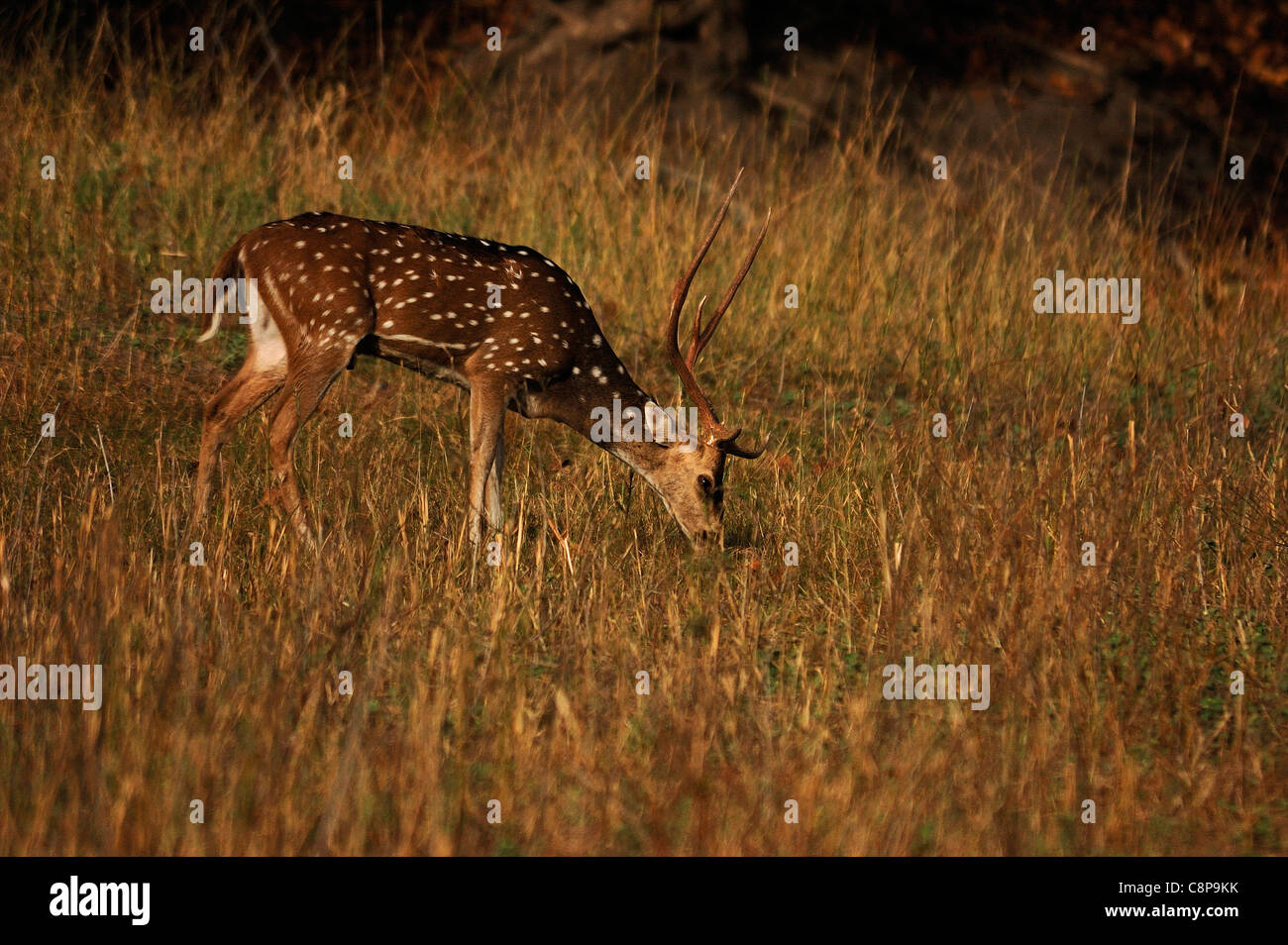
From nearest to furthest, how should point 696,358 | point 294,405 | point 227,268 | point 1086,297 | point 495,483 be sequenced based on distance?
point 294,405 → point 227,268 → point 696,358 → point 495,483 → point 1086,297

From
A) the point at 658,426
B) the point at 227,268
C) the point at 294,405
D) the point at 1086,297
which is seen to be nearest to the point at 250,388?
the point at 294,405

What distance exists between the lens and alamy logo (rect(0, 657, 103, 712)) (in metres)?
4.15

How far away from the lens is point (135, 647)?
459 cm

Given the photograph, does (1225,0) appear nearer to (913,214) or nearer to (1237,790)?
(913,214)

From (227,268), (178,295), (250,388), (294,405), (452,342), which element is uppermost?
(178,295)

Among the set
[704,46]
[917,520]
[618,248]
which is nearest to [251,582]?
[917,520]

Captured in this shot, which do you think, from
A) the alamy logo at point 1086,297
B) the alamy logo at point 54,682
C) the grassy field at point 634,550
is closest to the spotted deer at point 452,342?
the grassy field at point 634,550

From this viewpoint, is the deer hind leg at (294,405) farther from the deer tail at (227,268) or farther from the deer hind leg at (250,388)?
the deer tail at (227,268)

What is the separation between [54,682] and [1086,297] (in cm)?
695

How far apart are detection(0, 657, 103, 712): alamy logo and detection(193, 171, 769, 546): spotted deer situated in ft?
4.99

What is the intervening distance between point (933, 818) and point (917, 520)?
6.21 ft

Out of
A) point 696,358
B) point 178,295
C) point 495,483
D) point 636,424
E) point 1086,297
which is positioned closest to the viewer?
point 696,358

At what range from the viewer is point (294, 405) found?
6.03 m
